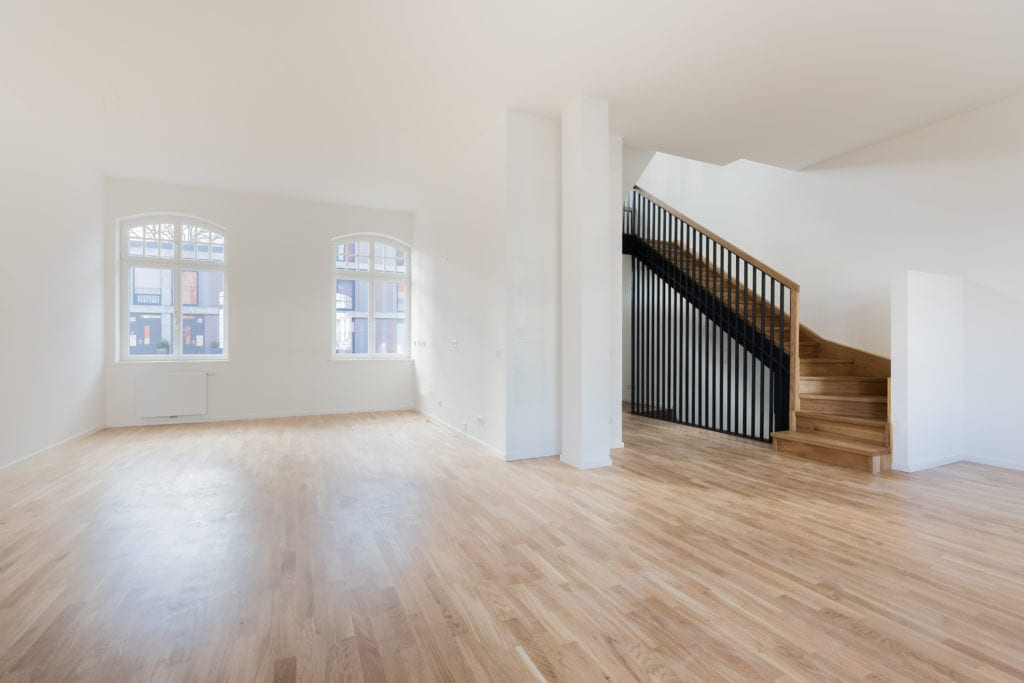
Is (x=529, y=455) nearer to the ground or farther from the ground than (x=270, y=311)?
nearer to the ground

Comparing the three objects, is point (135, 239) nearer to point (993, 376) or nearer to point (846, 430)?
point (846, 430)

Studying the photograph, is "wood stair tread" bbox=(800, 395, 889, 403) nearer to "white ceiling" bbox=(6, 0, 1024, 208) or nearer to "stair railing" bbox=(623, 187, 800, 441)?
"stair railing" bbox=(623, 187, 800, 441)

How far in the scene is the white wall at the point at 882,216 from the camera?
14.4 ft

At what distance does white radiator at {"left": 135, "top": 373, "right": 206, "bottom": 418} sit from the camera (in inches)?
251

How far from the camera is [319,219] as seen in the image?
7469 millimetres

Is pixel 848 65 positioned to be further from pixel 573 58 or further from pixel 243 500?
pixel 243 500

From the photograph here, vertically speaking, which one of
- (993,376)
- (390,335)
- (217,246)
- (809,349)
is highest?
(217,246)

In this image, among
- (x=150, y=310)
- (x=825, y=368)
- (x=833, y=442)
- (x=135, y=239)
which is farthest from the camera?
(x=150, y=310)

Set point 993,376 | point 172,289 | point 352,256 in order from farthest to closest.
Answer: point 352,256, point 172,289, point 993,376

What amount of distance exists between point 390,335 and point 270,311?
6.13ft

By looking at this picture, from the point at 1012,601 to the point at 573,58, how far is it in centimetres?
402

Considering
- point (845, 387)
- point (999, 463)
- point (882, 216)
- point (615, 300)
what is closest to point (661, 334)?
point (615, 300)

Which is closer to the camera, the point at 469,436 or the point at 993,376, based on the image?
the point at 993,376

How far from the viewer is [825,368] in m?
5.57
